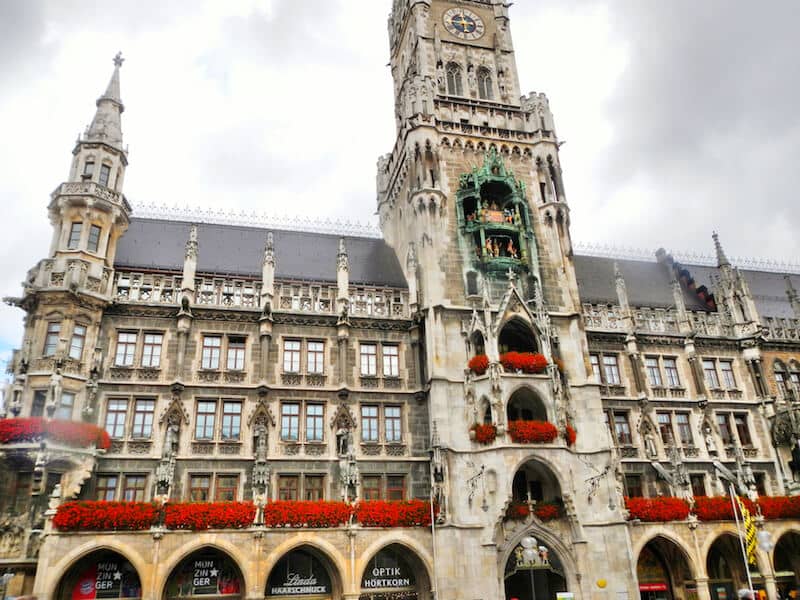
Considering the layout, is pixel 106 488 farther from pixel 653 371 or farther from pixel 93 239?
pixel 653 371

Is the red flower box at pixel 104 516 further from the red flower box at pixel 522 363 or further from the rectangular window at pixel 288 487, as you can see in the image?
the red flower box at pixel 522 363

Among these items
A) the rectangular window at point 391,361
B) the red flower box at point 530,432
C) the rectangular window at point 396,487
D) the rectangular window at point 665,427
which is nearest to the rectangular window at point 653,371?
the rectangular window at point 665,427

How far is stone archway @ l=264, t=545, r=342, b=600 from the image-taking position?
1099 inches

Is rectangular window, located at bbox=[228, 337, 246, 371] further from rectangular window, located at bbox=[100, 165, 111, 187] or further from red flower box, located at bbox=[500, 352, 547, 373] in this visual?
red flower box, located at bbox=[500, 352, 547, 373]

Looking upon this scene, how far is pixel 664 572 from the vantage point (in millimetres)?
33000

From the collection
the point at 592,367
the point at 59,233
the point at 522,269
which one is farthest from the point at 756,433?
the point at 59,233

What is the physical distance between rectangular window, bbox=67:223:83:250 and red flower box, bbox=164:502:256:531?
1345 cm

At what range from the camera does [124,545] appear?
25.4 m

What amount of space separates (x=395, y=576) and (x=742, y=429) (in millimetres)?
21527

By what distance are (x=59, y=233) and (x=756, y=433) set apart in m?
38.2

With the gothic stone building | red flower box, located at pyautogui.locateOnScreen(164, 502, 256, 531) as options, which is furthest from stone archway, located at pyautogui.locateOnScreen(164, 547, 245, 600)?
red flower box, located at pyautogui.locateOnScreen(164, 502, 256, 531)

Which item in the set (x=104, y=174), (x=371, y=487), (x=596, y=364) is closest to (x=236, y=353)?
(x=371, y=487)

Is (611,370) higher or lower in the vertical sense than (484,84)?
lower

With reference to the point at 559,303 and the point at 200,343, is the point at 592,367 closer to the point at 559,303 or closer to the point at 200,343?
the point at 559,303
